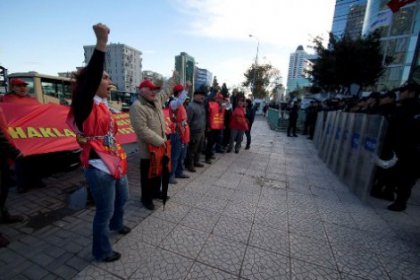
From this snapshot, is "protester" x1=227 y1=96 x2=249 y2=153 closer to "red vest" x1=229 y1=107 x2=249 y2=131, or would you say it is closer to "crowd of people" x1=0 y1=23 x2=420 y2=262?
"red vest" x1=229 y1=107 x2=249 y2=131

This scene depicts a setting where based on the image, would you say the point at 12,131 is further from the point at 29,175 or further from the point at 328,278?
the point at 328,278

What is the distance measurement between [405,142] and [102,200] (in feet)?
16.1

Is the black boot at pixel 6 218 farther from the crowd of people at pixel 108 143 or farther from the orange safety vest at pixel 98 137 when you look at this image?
the orange safety vest at pixel 98 137

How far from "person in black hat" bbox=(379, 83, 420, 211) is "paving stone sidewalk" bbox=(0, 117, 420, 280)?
18.8 inches

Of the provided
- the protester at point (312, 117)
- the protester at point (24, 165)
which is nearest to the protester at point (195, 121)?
the protester at point (24, 165)

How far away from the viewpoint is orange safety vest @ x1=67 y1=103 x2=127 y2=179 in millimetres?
1945

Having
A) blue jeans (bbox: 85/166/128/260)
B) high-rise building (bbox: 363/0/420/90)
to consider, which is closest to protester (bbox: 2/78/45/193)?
blue jeans (bbox: 85/166/128/260)

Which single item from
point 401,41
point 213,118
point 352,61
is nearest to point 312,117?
point 352,61

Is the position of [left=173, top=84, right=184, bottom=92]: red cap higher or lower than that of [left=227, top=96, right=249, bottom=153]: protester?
higher

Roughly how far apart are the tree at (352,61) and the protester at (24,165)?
16424 mm

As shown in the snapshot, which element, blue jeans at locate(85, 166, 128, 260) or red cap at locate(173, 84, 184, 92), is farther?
red cap at locate(173, 84, 184, 92)

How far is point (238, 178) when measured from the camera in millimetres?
5180

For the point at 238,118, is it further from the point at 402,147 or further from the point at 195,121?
the point at 402,147

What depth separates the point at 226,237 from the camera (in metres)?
2.86
